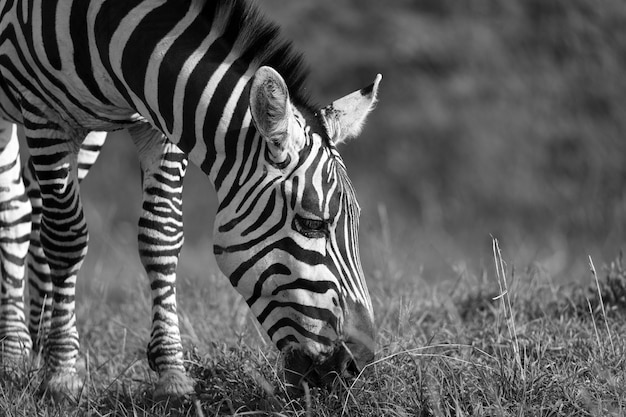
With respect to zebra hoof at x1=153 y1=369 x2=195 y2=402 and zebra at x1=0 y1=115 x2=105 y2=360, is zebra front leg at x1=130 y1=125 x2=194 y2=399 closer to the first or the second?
zebra hoof at x1=153 y1=369 x2=195 y2=402

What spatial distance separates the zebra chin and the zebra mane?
1012 millimetres

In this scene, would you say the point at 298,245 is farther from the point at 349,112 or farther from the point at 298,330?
the point at 349,112

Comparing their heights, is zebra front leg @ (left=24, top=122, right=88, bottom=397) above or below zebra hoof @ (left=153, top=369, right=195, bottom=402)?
above

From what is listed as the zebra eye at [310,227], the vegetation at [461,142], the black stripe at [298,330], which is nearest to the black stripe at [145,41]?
the zebra eye at [310,227]

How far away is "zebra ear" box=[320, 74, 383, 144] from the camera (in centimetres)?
440

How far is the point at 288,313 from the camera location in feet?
13.3

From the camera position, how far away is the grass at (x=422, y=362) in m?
4.01

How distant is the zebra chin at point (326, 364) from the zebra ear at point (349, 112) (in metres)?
0.94

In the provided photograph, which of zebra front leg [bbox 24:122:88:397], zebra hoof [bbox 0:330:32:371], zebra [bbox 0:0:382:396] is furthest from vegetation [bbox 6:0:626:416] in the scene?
zebra [bbox 0:0:382:396]

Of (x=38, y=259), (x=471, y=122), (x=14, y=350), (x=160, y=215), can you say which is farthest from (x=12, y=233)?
(x=471, y=122)

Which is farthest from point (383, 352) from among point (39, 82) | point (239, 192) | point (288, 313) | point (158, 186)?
point (39, 82)

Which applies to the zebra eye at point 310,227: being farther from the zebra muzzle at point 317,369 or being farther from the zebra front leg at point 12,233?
the zebra front leg at point 12,233

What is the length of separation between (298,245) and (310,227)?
0.09 metres

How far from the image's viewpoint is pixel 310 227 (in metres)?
4.03
